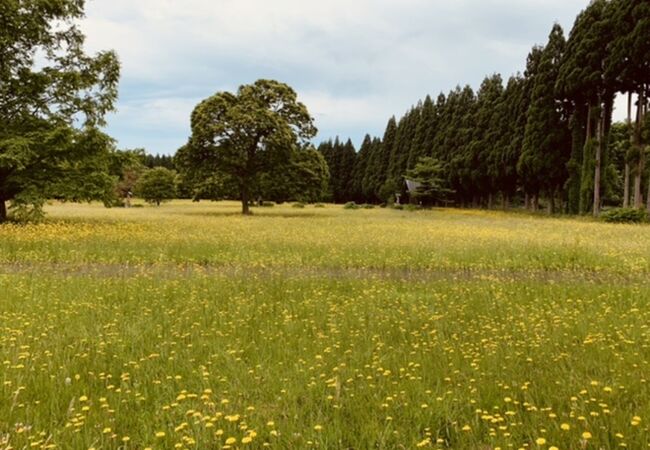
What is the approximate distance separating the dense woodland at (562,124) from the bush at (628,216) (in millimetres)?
2967

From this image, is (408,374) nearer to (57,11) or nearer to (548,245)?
(548,245)

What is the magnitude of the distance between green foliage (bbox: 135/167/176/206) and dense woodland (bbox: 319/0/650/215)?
4228 cm

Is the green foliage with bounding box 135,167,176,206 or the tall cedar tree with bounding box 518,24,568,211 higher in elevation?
the tall cedar tree with bounding box 518,24,568,211

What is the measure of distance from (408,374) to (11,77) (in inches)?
992

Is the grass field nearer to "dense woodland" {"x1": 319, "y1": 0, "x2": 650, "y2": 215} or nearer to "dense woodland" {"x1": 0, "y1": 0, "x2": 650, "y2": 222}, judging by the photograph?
"dense woodland" {"x1": 0, "y1": 0, "x2": 650, "y2": 222}

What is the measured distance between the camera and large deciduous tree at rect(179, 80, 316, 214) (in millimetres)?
Answer: 42281

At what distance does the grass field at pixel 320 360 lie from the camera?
368 cm

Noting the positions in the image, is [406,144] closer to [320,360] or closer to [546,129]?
[546,129]

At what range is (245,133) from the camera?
43188 millimetres

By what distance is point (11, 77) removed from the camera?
22.5m

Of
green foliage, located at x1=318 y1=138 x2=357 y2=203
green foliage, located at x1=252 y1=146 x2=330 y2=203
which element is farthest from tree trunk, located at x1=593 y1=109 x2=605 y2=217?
green foliage, located at x1=318 y1=138 x2=357 y2=203

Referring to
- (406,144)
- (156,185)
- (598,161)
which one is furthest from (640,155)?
(156,185)

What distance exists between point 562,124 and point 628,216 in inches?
622

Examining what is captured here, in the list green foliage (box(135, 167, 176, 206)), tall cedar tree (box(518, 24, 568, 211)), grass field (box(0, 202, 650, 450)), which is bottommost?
grass field (box(0, 202, 650, 450))
